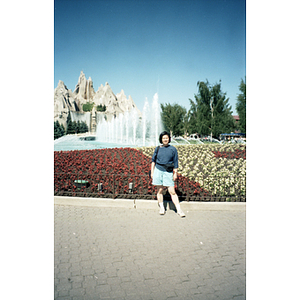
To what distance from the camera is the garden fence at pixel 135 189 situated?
5.20m

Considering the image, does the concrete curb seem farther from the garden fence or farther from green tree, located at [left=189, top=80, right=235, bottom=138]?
green tree, located at [left=189, top=80, right=235, bottom=138]

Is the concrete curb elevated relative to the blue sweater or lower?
lower

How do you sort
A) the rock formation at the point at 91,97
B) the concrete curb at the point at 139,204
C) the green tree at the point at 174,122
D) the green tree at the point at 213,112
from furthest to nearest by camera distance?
the rock formation at the point at 91,97 → the green tree at the point at 174,122 → the green tree at the point at 213,112 → the concrete curb at the point at 139,204

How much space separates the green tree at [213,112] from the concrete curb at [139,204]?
18.1 meters

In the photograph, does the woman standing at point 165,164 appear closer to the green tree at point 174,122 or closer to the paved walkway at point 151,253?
the paved walkway at point 151,253

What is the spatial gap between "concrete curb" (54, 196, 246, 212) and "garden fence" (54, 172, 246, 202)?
0.73 ft

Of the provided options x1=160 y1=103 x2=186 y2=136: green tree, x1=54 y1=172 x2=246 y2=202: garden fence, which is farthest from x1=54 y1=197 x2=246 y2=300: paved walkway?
x1=160 y1=103 x2=186 y2=136: green tree

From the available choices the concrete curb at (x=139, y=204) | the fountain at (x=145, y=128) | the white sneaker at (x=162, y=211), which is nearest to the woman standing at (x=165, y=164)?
the white sneaker at (x=162, y=211)

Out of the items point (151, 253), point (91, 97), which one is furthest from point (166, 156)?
point (91, 97)

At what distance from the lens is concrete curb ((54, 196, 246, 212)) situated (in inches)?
189
